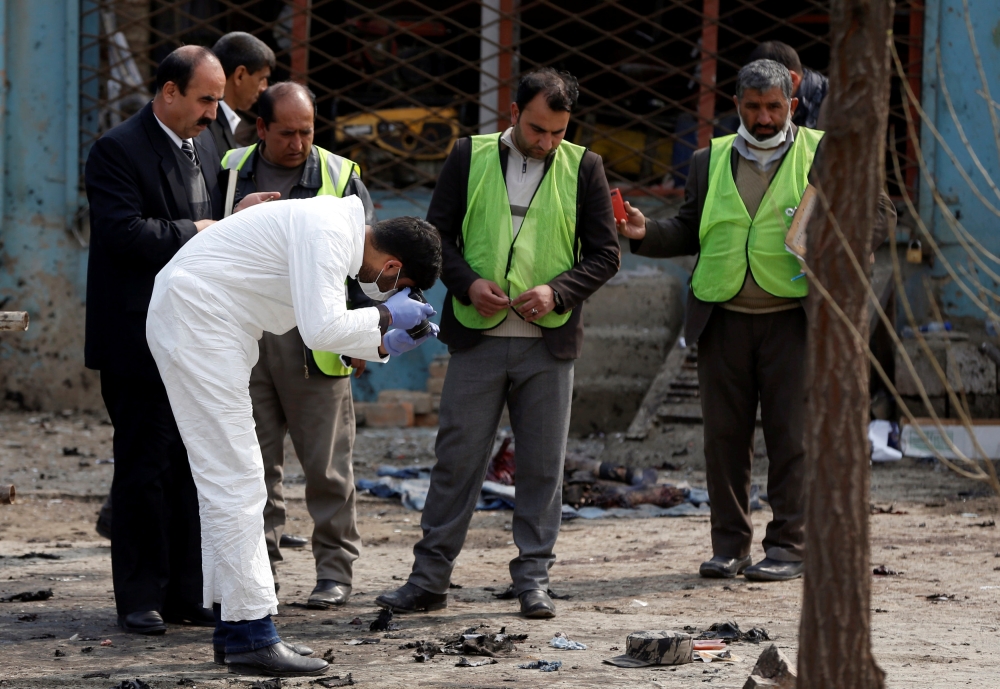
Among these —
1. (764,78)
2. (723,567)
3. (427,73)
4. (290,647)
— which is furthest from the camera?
(427,73)

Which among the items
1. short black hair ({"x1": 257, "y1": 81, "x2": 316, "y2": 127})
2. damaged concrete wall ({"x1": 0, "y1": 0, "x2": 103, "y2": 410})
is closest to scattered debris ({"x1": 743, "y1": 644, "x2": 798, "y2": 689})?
short black hair ({"x1": 257, "y1": 81, "x2": 316, "y2": 127})

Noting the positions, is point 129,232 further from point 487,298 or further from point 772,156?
point 772,156

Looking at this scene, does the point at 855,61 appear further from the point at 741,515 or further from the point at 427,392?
the point at 427,392

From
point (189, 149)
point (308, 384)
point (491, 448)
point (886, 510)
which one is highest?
point (189, 149)

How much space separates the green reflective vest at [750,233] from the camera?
4863 mm

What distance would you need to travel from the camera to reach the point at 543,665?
3.73 metres

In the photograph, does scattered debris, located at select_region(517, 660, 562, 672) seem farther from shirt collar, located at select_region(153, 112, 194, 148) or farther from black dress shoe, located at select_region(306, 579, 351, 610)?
shirt collar, located at select_region(153, 112, 194, 148)

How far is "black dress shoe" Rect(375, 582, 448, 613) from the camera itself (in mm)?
4430

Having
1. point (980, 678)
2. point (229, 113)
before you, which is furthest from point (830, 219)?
A: point (229, 113)

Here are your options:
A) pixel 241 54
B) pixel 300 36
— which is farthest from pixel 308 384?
pixel 300 36

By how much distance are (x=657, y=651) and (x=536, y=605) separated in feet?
2.26

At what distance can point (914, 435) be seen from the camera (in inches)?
296

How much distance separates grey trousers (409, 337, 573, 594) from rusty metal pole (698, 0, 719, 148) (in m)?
4.89

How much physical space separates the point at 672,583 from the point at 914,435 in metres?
3.23
